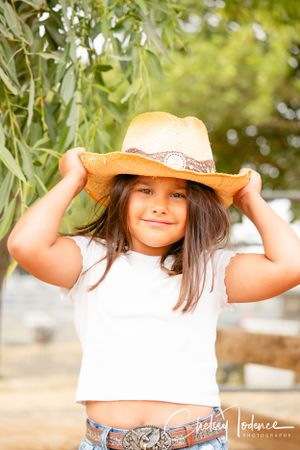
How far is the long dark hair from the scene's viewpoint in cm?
208

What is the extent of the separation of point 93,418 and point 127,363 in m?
0.15

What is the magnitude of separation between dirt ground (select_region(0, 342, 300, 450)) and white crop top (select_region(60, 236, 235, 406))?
7.02 ft

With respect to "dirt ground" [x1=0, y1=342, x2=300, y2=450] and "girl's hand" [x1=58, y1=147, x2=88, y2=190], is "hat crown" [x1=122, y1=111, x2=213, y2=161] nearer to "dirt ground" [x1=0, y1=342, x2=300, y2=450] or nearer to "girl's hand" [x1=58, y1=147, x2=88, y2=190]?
"girl's hand" [x1=58, y1=147, x2=88, y2=190]

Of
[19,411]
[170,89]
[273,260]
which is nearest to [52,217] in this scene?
[273,260]

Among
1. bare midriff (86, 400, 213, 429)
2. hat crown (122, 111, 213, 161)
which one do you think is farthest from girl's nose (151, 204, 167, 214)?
bare midriff (86, 400, 213, 429)

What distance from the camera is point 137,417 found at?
6.48 feet

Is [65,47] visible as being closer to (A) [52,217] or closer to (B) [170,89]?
(A) [52,217]

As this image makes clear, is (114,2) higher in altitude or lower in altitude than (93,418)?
higher

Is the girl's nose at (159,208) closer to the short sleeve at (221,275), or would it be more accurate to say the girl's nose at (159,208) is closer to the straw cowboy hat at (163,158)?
the straw cowboy hat at (163,158)

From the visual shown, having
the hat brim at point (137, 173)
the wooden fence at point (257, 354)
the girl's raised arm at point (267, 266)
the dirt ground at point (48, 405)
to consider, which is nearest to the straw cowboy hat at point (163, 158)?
the hat brim at point (137, 173)

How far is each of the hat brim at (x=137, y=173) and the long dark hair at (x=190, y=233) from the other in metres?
0.04

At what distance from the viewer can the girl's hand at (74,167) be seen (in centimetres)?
212

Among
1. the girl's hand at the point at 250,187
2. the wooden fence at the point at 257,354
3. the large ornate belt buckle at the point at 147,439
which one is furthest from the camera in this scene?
the wooden fence at the point at 257,354

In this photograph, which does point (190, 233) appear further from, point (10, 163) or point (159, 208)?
point (10, 163)
